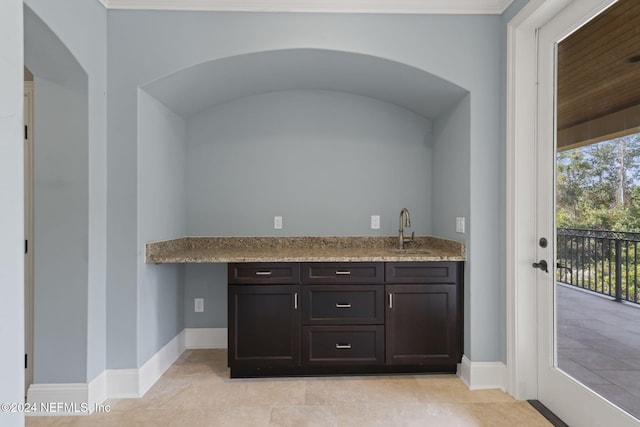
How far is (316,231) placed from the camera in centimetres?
331

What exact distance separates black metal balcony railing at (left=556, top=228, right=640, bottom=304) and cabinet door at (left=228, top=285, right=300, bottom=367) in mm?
1670

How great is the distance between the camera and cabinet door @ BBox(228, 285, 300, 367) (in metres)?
2.65

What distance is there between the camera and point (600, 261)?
6.39 feet

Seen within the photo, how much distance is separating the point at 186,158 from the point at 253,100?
0.78 metres

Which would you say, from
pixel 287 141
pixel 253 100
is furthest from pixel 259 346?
pixel 253 100

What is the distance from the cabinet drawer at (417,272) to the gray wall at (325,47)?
0.13m

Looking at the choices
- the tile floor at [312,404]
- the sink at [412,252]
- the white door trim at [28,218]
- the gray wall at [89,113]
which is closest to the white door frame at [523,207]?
the tile floor at [312,404]

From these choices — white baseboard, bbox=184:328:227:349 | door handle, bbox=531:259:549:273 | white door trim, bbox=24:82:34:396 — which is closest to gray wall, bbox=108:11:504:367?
door handle, bbox=531:259:549:273

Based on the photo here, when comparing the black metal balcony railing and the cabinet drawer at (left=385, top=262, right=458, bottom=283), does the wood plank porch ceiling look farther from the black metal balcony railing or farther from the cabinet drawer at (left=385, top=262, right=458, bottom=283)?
the cabinet drawer at (left=385, top=262, right=458, bottom=283)

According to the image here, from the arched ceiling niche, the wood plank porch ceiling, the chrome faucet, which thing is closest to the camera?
the wood plank porch ceiling

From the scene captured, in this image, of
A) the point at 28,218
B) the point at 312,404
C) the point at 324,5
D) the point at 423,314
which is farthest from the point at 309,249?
the point at 28,218

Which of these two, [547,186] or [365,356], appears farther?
[365,356]

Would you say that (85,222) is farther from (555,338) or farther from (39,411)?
(555,338)

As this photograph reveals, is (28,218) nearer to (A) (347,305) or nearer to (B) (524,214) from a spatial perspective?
(A) (347,305)
